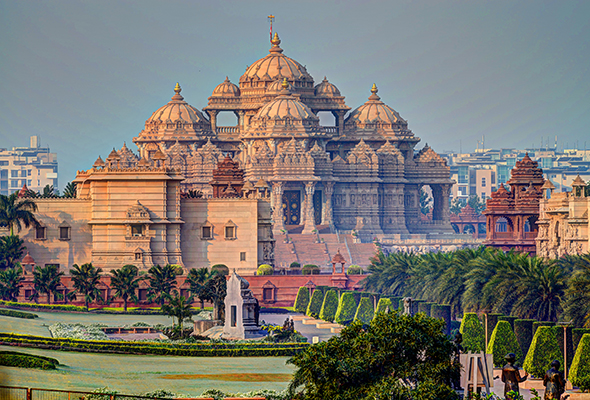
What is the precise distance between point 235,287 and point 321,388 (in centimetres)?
2709

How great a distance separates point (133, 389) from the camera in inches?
1841

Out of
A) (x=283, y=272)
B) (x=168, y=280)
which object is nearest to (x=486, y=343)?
(x=168, y=280)

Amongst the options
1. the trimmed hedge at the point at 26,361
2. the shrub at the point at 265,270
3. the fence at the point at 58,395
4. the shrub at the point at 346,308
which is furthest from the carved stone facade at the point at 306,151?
the fence at the point at 58,395

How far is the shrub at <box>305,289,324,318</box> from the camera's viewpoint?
8494 cm

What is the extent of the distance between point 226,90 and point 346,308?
8038cm

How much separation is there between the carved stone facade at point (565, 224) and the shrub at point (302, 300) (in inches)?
617

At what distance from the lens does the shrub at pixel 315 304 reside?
84.9 meters

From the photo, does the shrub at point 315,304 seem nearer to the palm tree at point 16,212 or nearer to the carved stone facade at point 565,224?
the carved stone facade at point 565,224

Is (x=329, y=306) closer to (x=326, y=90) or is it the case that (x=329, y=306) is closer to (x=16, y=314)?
(x=16, y=314)

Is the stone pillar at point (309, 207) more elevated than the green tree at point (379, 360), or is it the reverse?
the stone pillar at point (309, 207)

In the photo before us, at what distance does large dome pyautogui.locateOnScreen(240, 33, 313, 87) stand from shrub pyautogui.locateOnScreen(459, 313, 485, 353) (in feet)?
309

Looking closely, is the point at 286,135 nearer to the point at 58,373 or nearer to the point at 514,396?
the point at 58,373

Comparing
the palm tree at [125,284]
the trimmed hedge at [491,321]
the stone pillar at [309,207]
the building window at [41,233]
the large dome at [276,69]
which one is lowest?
the trimmed hedge at [491,321]

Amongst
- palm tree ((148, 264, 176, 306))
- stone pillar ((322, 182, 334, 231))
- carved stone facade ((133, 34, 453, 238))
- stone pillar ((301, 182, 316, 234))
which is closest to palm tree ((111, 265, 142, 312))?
palm tree ((148, 264, 176, 306))
